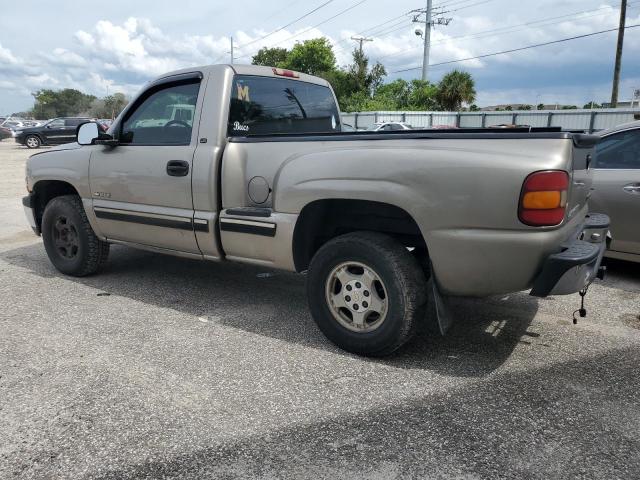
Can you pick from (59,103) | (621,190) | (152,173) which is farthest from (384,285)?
(59,103)

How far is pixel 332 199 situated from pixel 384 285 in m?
0.65

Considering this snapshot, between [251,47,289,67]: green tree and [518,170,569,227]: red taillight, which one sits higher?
[251,47,289,67]: green tree

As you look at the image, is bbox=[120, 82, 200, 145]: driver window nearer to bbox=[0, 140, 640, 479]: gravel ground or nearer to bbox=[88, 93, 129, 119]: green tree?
bbox=[0, 140, 640, 479]: gravel ground

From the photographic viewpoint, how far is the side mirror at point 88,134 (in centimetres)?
477

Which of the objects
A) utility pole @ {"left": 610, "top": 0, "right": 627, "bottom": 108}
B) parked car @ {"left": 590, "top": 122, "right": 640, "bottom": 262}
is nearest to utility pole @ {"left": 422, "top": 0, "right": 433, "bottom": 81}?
utility pole @ {"left": 610, "top": 0, "right": 627, "bottom": 108}

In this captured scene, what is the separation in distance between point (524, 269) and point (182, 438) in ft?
6.39

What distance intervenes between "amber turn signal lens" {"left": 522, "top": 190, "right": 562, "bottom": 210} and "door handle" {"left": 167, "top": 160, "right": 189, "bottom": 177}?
2.45 m

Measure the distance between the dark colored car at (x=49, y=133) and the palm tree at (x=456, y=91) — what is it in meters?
25.7

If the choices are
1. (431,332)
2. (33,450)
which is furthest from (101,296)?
(431,332)

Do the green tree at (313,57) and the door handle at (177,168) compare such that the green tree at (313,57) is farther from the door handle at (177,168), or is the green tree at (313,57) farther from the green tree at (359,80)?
the door handle at (177,168)

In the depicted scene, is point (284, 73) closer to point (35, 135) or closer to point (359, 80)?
point (35, 135)

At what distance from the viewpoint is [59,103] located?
9844 cm

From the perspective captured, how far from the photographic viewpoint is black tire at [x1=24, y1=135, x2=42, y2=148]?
2811 centimetres

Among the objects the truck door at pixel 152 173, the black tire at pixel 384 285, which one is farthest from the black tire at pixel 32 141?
the black tire at pixel 384 285
